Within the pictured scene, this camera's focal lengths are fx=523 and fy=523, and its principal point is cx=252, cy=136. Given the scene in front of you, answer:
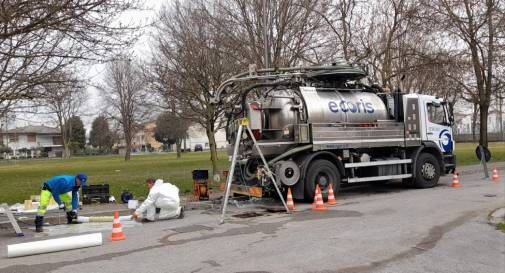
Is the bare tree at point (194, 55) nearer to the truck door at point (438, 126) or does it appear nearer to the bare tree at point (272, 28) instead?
the bare tree at point (272, 28)

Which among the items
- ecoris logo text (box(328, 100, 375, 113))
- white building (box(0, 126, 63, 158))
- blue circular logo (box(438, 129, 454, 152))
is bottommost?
blue circular logo (box(438, 129, 454, 152))

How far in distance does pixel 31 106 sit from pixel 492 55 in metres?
21.5

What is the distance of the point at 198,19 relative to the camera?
68.3 feet

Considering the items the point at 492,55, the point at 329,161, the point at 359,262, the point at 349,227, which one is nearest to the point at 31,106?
the point at 329,161

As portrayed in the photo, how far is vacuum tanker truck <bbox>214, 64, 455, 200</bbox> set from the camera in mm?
13570

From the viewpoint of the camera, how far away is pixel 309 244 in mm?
8094

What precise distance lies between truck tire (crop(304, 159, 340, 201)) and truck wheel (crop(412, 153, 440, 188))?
324cm

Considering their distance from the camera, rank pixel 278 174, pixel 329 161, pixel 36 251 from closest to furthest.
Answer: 1. pixel 36 251
2. pixel 278 174
3. pixel 329 161

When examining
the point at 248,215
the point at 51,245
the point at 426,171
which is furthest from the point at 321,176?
the point at 51,245

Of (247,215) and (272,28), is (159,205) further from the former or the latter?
(272,28)

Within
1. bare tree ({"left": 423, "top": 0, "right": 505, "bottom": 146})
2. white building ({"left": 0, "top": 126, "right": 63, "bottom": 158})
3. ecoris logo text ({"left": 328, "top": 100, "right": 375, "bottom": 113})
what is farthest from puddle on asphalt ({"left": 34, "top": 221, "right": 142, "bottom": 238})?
white building ({"left": 0, "top": 126, "right": 63, "bottom": 158})

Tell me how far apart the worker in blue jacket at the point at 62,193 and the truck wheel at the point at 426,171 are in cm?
990

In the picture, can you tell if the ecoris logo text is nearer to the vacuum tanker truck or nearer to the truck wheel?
the vacuum tanker truck

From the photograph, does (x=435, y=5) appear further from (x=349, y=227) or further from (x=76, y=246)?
(x=76, y=246)
